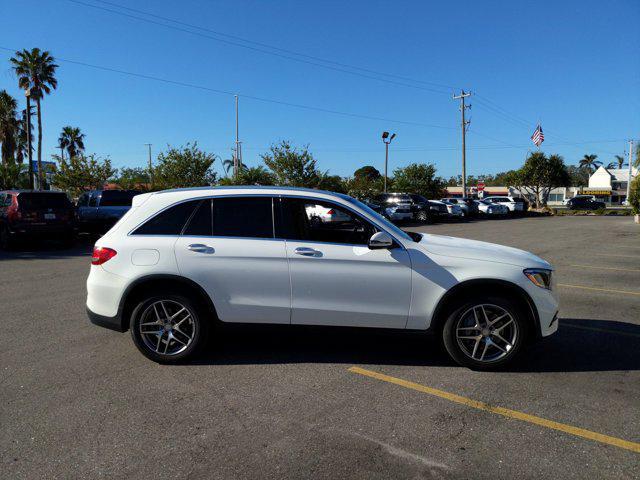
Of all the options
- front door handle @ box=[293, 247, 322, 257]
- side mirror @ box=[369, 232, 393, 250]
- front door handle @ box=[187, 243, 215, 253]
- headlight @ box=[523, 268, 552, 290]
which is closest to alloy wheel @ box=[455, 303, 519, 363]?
headlight @ box=[523, 268, 552, 290]

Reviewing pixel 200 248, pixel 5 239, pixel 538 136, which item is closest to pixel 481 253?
pixel 200 248

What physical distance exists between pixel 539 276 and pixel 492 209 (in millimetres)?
35329

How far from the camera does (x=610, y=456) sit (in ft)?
9.74

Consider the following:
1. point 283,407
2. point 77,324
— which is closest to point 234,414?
point 283,407

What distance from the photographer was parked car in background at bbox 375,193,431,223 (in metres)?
28.4

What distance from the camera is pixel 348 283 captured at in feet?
14.0

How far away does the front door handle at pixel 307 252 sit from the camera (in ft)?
14.0

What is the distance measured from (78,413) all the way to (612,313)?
6.53m

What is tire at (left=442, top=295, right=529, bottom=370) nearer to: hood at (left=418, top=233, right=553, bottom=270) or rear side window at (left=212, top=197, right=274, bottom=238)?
hood at (left=418, top=233, right=553, bottom=270)

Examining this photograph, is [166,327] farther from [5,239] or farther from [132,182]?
[132,182]

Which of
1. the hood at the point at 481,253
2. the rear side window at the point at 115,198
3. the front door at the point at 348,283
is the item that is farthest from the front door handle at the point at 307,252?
the rear side window at the point at 115,198

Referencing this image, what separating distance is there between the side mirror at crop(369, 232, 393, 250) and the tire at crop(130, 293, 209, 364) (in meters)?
1.72

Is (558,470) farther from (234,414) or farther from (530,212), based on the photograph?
(530,212)

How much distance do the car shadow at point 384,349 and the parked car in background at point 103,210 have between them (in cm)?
1240
